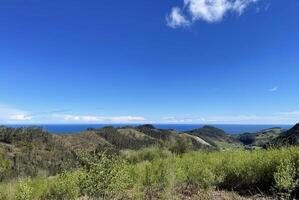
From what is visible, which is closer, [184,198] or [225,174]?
[184,198]

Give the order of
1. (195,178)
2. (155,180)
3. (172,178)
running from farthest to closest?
(195,178)
(155,180)
(172,178)

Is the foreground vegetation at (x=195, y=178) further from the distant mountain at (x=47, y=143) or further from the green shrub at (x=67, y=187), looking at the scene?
the distant mountain at (x=47, y=143)

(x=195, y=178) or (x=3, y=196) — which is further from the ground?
(x=195, y=178)

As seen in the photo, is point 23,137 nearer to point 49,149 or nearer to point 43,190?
point 49,149

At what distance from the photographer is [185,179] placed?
1150 cm

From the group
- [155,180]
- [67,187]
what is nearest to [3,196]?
[67,187]

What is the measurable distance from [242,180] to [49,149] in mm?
86452

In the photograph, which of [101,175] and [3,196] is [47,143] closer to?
[3,196]

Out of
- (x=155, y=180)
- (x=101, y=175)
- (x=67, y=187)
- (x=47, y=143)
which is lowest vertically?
(x=47, y=143)

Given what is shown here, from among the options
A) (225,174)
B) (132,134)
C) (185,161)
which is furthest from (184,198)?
(132,134)

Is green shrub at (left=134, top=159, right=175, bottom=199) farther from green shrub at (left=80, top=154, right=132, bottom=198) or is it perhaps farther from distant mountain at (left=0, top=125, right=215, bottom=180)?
distant mountain at (left=0, top=125, right=215, bottom=180)

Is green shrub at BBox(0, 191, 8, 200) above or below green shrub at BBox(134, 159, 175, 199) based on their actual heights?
below

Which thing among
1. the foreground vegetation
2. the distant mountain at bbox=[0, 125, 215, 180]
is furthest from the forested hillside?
the distant mountain at bbox=[0, 125, 215, 180]

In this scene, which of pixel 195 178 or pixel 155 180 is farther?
pixel 195 178
